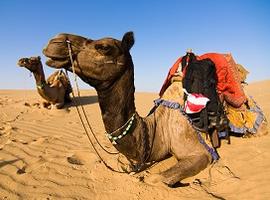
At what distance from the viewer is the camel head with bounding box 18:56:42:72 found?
7531mm

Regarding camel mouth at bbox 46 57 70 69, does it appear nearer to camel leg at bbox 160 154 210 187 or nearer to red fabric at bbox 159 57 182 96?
camel leg at bbox 160 154 210 187

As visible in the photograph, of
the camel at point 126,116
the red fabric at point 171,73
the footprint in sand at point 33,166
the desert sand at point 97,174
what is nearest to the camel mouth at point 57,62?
the camel at point 126,116

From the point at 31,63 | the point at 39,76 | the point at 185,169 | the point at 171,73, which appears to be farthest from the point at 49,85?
the point at 185,169

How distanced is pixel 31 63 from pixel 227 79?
473 centimetres

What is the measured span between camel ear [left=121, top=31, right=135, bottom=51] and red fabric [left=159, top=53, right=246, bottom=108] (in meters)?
1.80

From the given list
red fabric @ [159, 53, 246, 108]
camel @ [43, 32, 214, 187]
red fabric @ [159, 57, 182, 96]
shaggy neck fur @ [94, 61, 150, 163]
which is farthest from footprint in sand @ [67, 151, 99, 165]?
red fabric @ [159, 53, 246, 108]

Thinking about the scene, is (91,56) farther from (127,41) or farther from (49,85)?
(49,85)

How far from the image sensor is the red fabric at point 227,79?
214 inches

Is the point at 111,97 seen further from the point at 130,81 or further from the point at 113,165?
the point at 113,165

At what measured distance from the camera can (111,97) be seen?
151 inches

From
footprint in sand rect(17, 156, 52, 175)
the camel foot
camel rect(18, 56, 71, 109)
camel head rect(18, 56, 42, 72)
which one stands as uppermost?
camel head rect(18, 56, 42, 72)

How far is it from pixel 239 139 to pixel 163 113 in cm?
175

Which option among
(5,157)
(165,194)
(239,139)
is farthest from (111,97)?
(239,139)

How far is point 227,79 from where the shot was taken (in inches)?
217
